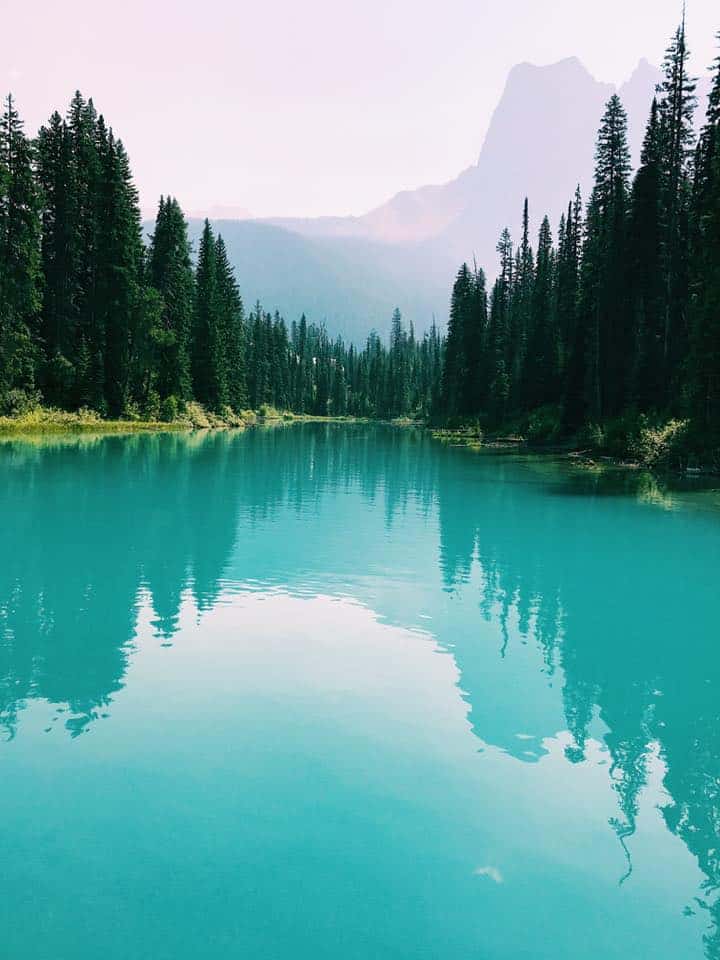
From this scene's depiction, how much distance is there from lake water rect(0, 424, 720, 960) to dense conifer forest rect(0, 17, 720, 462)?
91.7 ft

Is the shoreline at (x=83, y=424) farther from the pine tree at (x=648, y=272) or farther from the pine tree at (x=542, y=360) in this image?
the pine tree at (x=648, y=272)

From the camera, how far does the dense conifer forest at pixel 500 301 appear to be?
46.5 m

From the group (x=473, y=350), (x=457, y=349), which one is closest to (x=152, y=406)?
(x=473, y=350)

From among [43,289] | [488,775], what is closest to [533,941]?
[488,775]

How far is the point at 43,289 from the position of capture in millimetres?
62062

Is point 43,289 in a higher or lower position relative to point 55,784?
higher

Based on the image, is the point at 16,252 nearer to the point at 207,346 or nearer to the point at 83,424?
the point at 83,424

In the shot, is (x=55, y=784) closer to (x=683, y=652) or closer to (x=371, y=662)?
(x=371, y=662)

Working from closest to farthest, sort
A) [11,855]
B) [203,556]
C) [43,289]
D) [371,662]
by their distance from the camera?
[11,855] < [371,662] < [203,556] < [43,289]

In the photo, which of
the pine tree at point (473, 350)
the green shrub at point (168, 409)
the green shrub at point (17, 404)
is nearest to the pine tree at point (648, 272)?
the green shrub at point (17, 404)

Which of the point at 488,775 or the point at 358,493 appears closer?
the point at 488,775

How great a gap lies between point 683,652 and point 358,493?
2037cm

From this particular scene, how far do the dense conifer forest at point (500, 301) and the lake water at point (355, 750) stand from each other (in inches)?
1101

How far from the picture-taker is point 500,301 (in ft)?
298
